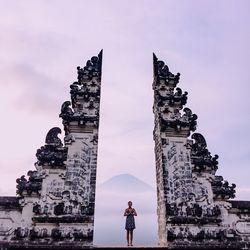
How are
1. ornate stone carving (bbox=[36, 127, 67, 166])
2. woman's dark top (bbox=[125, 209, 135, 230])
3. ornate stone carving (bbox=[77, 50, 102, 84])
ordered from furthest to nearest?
ornate stone carving (bbox=[77, 50, 102, 84]), woman's dark top (bbox=[125, 209, 135, 230]), ornate stone carving (bbox=[36, 127, 67, 166])

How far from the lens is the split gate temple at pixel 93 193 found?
28.0 feet

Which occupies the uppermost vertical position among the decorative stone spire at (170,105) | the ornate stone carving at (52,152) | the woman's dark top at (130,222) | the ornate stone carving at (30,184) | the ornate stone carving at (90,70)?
the ornate stone carving at (90,70)

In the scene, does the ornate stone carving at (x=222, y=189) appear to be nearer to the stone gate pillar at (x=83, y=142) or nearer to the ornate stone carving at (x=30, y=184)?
the stone gate pillar at (x=83, y=142)

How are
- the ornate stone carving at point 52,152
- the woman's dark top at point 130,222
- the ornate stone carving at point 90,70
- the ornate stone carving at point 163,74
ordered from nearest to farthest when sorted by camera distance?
the ornate stone carving at point 52,152
the woman's dark top at point 130,222
the ornate stone carving at point 90,70
the ornate stone carving at point 163,74

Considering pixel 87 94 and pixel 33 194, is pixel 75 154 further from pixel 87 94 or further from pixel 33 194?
pixel 87 94

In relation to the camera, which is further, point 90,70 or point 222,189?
point 90,70

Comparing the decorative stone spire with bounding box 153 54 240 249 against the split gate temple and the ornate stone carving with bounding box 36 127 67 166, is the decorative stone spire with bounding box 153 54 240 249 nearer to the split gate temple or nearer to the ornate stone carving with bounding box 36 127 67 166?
the split gate temple

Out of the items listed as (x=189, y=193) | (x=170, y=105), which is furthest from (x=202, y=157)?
(x=170, y=105)

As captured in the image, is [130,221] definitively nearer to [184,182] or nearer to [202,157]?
[184,182]

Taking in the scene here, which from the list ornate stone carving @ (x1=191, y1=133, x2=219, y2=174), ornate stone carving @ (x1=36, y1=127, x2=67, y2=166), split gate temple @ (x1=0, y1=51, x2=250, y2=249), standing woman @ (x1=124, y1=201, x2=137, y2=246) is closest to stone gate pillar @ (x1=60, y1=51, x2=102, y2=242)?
split gate temple @ (x1=0, y1=51, x2=250, y2=249)

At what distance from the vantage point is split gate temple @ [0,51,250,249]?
8523 mm

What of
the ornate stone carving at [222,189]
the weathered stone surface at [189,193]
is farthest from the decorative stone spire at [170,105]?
the ornate stone carving at [222,189]

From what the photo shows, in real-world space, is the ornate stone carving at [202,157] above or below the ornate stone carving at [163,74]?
below

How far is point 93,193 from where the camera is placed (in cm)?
916
